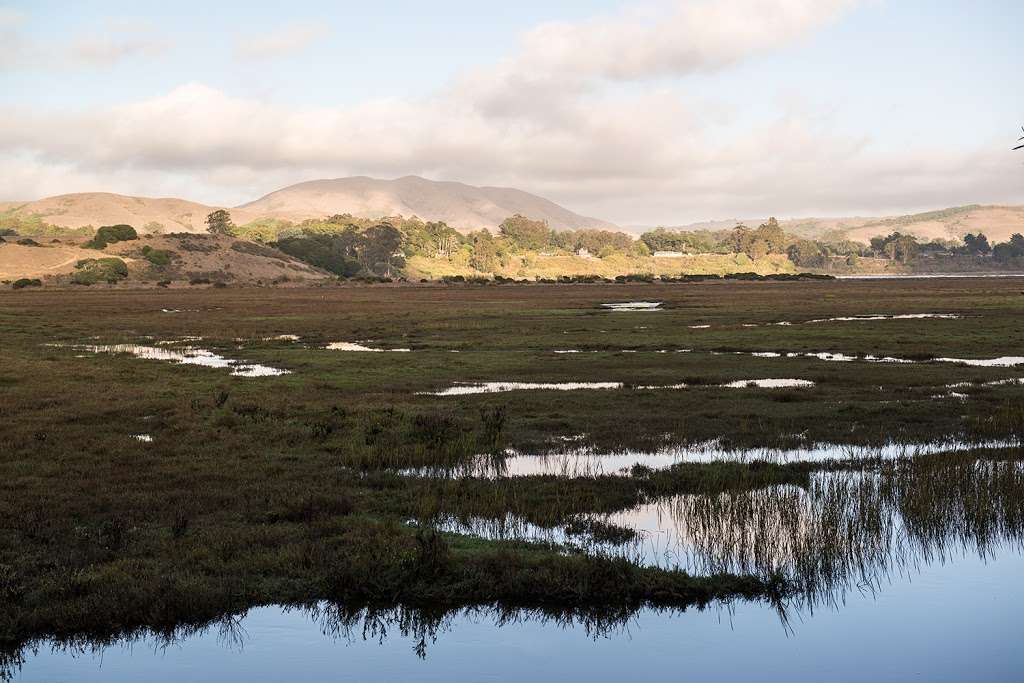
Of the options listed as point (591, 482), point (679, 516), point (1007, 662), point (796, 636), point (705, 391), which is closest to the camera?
point (1007, 662)

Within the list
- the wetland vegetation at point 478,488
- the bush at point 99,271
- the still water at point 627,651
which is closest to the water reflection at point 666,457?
the wetland vegetation at point 478,488

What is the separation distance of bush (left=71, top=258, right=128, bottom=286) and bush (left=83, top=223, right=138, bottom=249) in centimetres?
1395

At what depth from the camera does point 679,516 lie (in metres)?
15.8

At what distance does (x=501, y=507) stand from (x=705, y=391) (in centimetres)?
1541

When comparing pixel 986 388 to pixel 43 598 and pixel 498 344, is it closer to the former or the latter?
pixel 498 344

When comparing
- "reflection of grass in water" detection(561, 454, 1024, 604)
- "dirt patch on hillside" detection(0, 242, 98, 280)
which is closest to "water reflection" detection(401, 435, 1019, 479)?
"reflection of grass in water" detection(561, 454, 1024, 604)

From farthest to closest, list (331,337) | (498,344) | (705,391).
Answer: (331,337) → (498,344) → (705,391)

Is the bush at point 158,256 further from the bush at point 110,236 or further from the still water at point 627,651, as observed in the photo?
the still water at point 627,651

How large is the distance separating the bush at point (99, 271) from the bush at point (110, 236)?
45.8 feet

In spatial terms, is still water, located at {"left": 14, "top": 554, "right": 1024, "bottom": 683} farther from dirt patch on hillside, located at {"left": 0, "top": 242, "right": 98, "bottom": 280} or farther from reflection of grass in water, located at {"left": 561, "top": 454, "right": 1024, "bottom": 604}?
dirt patch on hillside, located at {"left": 0, "top": 242, "right": 98, "bottom": 280}

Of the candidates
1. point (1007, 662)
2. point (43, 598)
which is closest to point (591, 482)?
point (1007, 662)

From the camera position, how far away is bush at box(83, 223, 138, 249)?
173m

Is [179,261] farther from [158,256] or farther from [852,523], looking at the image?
[852,523]

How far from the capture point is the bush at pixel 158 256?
548ft
